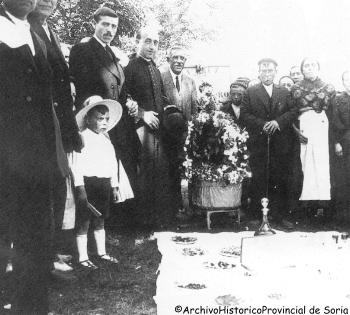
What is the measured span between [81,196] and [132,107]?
1.13 meters


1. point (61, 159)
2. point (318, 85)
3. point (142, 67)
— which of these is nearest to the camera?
point (61, 159)

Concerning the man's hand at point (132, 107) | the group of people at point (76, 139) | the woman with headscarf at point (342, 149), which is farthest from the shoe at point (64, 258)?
the woman with headscarf at point (342, 149)

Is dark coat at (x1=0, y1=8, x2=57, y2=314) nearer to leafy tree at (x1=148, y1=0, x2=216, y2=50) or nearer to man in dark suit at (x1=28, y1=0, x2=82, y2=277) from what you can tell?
man in dark suit at (x1=28, y1=0, x2=82, y2=277)

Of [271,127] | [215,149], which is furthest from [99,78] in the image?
[271,127]

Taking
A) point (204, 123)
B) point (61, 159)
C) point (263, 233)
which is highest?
point (204, 123)

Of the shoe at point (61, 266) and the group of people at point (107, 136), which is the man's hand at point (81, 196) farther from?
the shoe at point (61, 266)

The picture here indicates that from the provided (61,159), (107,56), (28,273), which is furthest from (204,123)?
(28,273)

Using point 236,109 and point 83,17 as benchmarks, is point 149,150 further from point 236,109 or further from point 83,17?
point 83,17

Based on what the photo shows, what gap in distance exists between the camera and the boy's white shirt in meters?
3.47

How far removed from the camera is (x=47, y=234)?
2320 millimetres

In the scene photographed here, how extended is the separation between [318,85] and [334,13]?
46.9 inches

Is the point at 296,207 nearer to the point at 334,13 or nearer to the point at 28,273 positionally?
the point at 334,13

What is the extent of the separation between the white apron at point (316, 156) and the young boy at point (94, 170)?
2.09 meters

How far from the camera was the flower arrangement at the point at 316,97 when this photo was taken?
4797 mm
